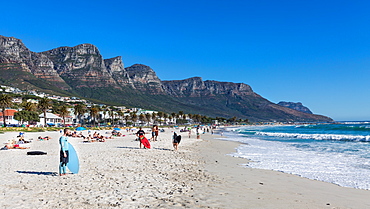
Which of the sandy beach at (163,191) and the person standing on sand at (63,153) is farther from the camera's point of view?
the person standing on sand at (63,153)

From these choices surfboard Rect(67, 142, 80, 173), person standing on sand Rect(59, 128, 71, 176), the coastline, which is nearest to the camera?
the coastline

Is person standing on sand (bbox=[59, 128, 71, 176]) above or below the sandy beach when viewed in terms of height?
above

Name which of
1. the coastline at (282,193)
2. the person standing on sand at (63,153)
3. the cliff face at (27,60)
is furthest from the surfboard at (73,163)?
the cliff face at (27,60)

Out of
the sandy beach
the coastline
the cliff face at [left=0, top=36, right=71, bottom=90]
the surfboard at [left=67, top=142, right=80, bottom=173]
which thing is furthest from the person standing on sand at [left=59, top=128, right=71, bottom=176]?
the cliff face at [left=0, top=36, right=71, bottom=90]

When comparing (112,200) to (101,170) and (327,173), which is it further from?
(327,173)

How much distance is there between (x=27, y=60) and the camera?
184750 millimetres

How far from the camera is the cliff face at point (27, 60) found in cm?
16988

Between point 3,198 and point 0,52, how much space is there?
665ft

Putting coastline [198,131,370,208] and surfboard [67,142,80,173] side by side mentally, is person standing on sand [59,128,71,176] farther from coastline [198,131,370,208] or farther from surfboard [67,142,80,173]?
coastline [198,131,370,208]

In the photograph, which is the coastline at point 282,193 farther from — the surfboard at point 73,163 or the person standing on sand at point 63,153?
the person standing on sand at point 63,153

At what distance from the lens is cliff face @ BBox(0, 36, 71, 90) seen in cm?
16988

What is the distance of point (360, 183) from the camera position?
31.2ft

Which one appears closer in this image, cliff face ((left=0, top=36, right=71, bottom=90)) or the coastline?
the coastline

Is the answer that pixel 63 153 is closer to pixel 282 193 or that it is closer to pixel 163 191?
pixel 163 191
